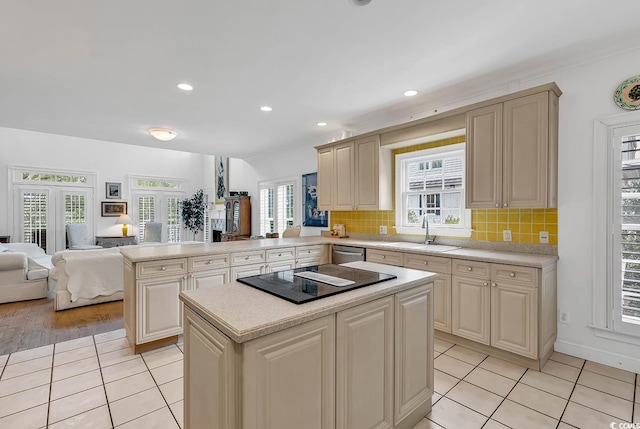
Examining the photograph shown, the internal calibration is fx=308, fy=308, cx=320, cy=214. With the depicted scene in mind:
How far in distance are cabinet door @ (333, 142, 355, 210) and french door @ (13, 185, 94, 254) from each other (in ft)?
23.9

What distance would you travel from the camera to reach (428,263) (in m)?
3.19

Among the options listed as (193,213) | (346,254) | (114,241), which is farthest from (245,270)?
(193,213)

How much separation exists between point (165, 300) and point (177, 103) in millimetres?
2254

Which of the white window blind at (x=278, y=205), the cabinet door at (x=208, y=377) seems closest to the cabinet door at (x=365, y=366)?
the cabinet door at (x=208, y=377)

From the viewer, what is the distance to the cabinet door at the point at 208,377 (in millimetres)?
1211

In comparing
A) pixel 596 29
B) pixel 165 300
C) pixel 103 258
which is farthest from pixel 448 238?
pixel 103 258

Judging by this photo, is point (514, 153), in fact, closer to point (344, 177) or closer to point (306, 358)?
point (344, 177)

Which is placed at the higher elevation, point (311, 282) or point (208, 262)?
point (311, 282)

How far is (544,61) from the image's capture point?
269cm

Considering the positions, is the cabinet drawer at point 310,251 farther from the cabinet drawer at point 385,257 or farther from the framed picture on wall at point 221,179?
the framed picture on wall at point 221,179

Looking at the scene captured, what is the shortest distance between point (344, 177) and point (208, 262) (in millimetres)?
2226

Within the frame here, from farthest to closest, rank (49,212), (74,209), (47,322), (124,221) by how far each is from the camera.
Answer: (124,221), (74,209), (49,212), (47,322)

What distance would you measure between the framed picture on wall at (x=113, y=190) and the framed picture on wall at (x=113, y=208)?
0.17m

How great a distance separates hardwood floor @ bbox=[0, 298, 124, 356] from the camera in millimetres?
3196
